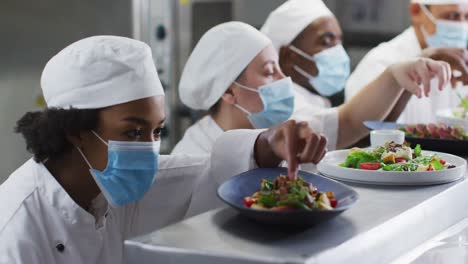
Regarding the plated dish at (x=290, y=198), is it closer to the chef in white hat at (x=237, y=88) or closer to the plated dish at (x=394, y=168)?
the plated dish at (x=394, y=168)

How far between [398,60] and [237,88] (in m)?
1.31

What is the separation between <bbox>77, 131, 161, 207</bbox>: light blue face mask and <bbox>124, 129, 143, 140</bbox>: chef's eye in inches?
0.7

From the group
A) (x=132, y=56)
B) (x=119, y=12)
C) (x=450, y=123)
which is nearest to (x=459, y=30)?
(x=450, y=123)

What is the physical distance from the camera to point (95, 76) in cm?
164

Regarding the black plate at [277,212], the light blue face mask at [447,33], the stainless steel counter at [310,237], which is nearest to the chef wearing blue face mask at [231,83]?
the black plate at [277,212]

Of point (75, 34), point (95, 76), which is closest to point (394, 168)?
point (95, 76)

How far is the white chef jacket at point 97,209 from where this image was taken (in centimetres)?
156

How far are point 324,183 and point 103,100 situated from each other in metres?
0.57

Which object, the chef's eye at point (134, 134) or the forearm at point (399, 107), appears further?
the forearm at point (399, 107)

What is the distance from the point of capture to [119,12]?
11.1ft

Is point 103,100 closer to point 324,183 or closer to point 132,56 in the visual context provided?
point 132,56

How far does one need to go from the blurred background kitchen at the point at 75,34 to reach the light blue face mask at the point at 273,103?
123cm

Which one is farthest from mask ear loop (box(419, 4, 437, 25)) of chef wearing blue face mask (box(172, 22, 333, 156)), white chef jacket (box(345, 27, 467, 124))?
chef wearing blue face mask (box(172, 22, 333, 156))

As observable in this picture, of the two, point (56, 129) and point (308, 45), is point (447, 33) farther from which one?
point (56, 129)
